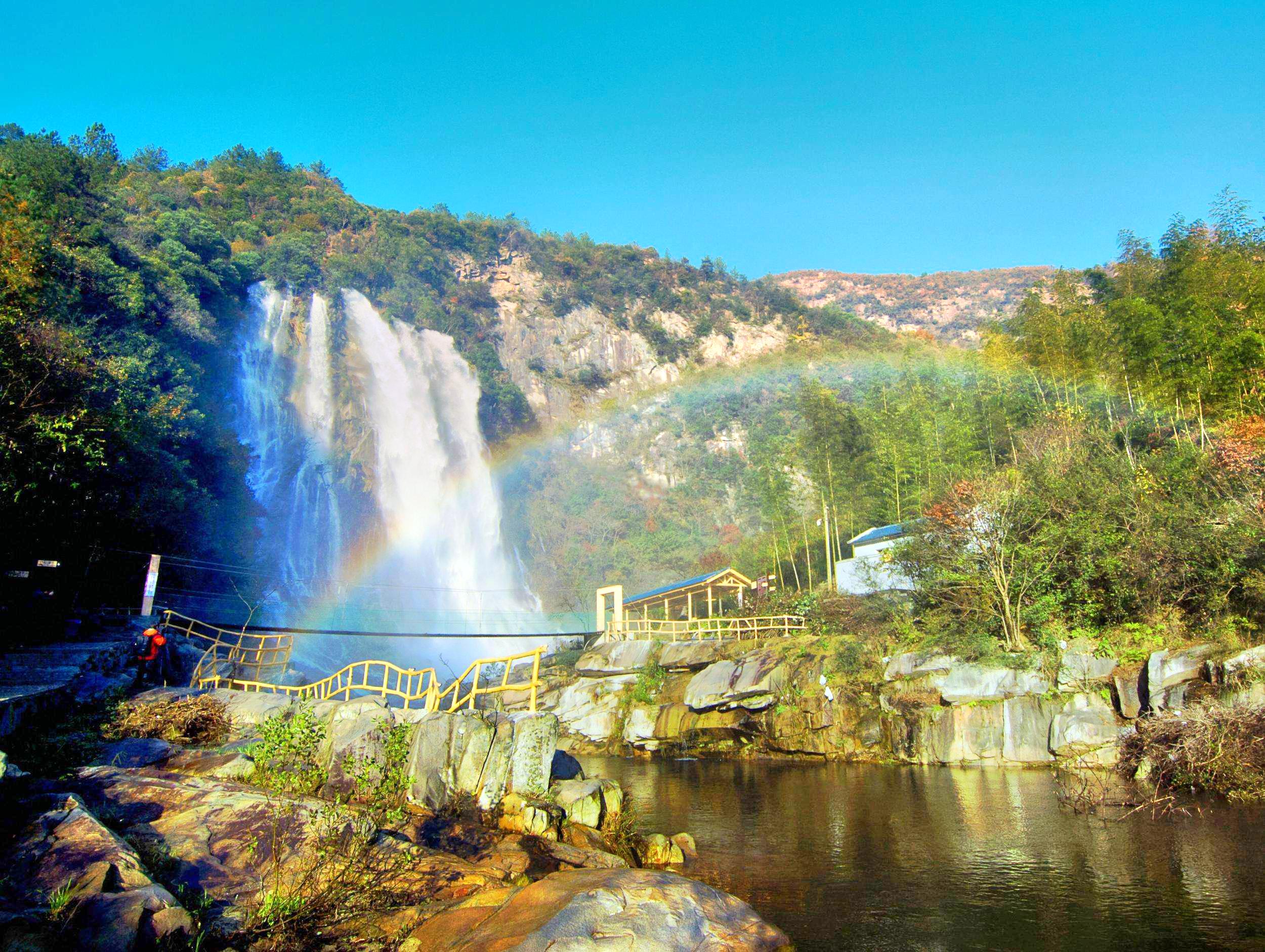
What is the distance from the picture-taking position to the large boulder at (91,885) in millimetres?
4555

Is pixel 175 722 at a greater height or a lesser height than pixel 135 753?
greater

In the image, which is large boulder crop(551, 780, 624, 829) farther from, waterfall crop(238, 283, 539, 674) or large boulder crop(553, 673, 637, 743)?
waterfall crop(238, 283, 539, 674)

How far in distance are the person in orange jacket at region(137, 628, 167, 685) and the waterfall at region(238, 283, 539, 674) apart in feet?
70.4

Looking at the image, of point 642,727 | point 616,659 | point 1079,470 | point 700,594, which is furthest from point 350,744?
point 700,594

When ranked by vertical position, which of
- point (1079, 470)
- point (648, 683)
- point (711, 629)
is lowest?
point (648, 683)

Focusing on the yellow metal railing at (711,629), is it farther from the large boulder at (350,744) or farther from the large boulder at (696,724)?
the large boulder at (350,744)

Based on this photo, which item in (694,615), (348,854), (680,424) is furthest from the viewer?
(680,424)

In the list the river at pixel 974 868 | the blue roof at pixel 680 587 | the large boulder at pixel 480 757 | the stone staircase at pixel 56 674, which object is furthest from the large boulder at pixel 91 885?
the blue roof at pixel 680 587

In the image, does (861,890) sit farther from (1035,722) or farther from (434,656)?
(434,656)

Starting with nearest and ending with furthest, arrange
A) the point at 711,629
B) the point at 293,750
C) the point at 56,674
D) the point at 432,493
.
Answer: the point at 293,750 < the point at 56,674 < the point at 711,629 < the point at 432,493

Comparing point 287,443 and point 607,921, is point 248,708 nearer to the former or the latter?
point 607,921

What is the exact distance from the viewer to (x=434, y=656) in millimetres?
45375

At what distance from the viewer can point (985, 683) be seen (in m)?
20.4

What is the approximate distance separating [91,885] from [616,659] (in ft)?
88.0
